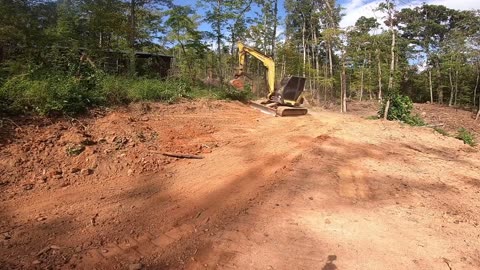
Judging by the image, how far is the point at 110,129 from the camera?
677 centimetres

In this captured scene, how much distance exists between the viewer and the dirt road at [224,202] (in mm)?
3695

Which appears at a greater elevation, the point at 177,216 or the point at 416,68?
the point at 416,68

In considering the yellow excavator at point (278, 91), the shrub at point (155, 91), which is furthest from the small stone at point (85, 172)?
the yellow excavator at point (278, 91)

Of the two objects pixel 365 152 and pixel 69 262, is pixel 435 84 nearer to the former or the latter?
pixel 365 152

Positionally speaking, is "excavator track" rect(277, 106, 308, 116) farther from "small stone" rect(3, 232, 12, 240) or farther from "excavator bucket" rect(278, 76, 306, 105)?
"small stone" rect(3, 232, 12, 240)

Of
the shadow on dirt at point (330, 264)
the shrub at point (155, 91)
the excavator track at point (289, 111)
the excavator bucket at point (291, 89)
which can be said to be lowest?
the shadow on dirt at point (330, 264)

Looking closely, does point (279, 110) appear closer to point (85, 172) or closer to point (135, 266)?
point (85, 172)

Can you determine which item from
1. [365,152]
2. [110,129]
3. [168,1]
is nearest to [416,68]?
[168,1]

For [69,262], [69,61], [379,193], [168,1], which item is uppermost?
[168,1]

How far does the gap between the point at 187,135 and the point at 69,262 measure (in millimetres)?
4384

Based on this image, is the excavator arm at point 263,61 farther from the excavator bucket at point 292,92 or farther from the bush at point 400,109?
the bush at point 400,109

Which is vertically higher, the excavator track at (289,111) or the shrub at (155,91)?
the shrub at (155,91)

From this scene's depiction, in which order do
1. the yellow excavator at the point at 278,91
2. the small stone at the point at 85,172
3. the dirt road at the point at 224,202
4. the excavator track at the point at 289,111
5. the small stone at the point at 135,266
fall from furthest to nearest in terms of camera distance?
1. the yellow excavator at the point at 278,91
2. the excavator track at the point at 289,111
3. the small stone at the point at 85,172
4. the dirt road at the point at 224,202
5. the small stone at the point at 135,266

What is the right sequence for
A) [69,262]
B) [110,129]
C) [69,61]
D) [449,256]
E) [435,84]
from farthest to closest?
[435,84] → [69,61] → [110,129] → [449,256] → [69,262]
